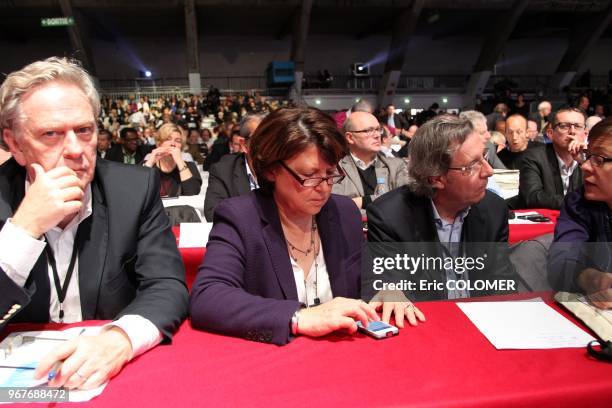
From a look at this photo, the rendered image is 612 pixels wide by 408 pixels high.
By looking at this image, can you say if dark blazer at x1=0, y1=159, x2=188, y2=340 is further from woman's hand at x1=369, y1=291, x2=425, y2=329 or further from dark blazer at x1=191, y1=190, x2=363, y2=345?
woman's hand at x1=369, y1=291, x2=425, y2=329

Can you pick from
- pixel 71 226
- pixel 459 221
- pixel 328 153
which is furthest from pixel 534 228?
pixel 71 226

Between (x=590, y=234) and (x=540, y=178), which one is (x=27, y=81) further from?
(x=540, y=178)

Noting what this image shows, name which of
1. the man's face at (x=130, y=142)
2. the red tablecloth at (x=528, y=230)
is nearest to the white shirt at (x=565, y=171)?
the red tablecloth at (x=528, y=230)

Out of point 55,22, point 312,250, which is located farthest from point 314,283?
point 55,22

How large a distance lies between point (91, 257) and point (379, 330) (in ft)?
2.76

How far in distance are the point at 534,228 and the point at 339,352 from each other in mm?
2097

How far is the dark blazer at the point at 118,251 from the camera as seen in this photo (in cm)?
127

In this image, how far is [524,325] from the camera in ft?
3.71

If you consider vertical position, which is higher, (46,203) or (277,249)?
(46,203)

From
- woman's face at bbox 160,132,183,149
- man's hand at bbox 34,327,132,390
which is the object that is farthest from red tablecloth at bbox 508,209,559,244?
woman's face at bbox 160,132,183,149

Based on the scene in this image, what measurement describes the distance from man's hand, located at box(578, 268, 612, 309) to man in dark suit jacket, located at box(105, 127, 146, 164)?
19.6 feet

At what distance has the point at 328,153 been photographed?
144cm

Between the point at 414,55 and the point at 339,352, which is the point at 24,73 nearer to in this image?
the point at 339,352

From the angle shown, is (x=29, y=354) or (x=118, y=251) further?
(x=118, y=251)
